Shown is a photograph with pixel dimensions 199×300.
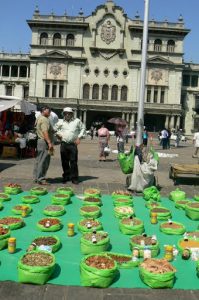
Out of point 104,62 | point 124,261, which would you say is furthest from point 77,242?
point 104,62

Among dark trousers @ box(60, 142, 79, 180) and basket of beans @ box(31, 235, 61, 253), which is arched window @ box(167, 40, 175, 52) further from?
basket of beans @ box(31, 235, 61, 253)

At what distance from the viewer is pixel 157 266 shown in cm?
480

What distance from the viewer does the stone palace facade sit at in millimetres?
58719

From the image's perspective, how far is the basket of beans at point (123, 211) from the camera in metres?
7.47

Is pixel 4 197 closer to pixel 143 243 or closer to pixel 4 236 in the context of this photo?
pixel 4 236

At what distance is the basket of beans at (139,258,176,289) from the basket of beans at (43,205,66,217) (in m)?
3.02

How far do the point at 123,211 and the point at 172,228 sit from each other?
1281 millimetres

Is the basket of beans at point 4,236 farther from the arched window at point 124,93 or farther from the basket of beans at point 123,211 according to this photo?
the arched window at point 124,93

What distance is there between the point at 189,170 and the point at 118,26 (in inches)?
2022

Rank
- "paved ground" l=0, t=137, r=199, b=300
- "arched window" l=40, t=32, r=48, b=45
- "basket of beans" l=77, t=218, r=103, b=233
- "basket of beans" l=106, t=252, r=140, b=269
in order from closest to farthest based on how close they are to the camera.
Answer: "paved ground" l=0, t=137, r=199, b=300
"basket of beans" l=106, t=252, r=140, b=269
"basket of beans" l=77, t=218, r=103, b=233
"arched window" l=40, t=32, r=48, b=45

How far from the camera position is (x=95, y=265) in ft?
15.5

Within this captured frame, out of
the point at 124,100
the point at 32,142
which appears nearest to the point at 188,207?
the point at 32,142

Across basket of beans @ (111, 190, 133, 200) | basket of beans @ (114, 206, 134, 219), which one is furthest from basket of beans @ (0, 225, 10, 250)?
basket of beans @ (111, 190, 133, 200)

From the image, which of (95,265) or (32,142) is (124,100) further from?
(95,265)
